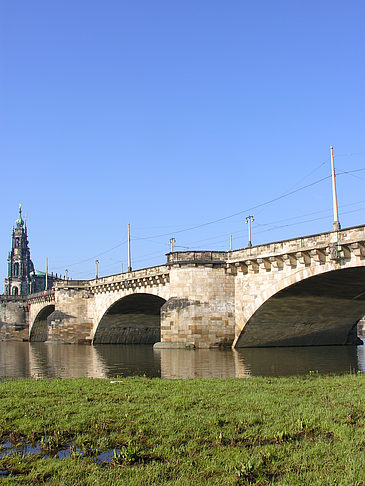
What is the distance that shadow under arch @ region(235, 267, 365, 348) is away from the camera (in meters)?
30.6

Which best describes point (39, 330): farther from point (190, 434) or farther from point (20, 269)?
point (190, 434)

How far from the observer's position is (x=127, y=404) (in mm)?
10398

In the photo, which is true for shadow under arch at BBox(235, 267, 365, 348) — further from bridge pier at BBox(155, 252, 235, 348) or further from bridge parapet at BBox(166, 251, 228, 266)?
bridge parapet at BBox(166, 251, 228, 266)

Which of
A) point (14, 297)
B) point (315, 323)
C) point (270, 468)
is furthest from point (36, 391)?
point (14, 297)

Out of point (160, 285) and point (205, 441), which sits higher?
point (160, 285)

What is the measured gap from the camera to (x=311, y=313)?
35.7 meters

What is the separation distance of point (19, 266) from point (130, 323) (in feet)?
312

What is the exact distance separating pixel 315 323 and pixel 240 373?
19.5 metres

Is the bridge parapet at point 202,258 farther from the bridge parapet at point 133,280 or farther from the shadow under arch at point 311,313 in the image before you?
the shadow under arch at point 311,313

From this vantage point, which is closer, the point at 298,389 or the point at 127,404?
the point at 127,404

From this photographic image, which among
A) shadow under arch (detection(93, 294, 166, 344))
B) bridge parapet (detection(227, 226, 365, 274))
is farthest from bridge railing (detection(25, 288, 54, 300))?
bridge parapet (detection(227, 226, 365, 274))

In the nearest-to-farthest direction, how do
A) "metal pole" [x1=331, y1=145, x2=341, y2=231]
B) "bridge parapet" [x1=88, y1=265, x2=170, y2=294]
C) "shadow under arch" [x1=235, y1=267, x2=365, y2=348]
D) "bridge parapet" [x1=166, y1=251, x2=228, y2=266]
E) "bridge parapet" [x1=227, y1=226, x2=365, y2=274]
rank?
1. "bridge parapet" [x1=227, y1=226, x2=365, y2=274]
2. "metal pole" [x1=331, y1=145, x2=341, y2=231]
3. "shadow under arch" [x1=235, y1=267, x2=365, y2=348]
4. "bridge parapet" [x1=166, y1=251, x2=228, y2=266]
5. "bridge parapet" [x1=88, y1=265, x2=170, y2=294]

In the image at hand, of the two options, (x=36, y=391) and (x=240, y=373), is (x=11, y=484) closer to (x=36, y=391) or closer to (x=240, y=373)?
(x=36, y=391)

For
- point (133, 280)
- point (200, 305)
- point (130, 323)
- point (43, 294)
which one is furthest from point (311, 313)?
point (43, 294)
